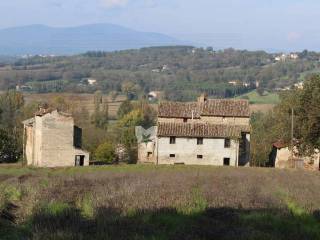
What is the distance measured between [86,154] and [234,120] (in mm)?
14296

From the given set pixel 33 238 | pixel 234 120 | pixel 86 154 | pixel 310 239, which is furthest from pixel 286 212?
pixel 234 120

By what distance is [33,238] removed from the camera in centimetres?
970

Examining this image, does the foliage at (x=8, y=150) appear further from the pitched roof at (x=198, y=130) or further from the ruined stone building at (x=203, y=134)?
the pitched roof at (x=198, y=130)

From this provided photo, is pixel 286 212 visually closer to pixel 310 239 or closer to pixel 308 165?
pixel 310 239

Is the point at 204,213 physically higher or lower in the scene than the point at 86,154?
higher

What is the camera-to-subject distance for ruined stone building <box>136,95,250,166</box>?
178 ft

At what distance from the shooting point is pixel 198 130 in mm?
54406

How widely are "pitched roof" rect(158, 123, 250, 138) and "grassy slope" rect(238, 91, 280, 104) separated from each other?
338 ft

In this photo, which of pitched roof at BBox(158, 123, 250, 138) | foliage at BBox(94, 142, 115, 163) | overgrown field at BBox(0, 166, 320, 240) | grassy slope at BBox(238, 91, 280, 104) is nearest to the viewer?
overgrown field at BBox(0, 166, 320, 240)

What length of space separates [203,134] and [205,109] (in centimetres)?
327

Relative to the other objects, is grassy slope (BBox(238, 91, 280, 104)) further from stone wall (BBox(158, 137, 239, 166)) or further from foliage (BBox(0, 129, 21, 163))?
stone wall (BBox(158, 137, 239, 166))

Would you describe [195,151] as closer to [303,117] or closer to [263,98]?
[303,117]

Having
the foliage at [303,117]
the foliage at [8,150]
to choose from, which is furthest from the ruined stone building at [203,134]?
the foliage at [8,150]

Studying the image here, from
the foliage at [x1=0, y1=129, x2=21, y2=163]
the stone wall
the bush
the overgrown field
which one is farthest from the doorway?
the overgrown field
